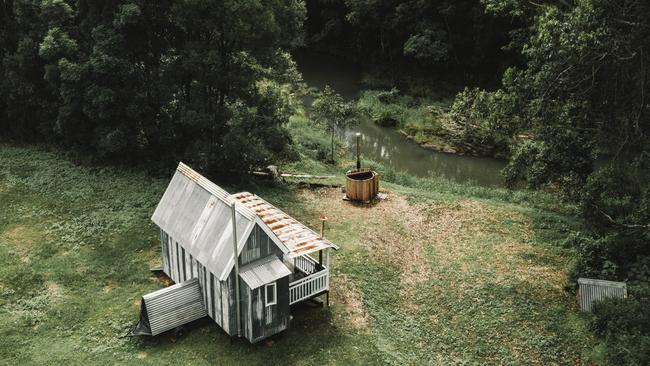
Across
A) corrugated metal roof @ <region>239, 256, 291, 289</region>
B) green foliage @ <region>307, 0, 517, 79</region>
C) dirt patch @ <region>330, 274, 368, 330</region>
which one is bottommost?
dirt patch @ <region>330, 274, 368, 330</region>

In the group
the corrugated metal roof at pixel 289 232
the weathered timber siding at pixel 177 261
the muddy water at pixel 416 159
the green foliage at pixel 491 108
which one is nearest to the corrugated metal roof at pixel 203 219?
the weathered timber siding at pixel 177 261

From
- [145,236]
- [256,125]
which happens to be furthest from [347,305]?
[256,125]

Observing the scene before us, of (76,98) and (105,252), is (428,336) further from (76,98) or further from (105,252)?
(76,98)

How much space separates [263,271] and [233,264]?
35.1 inches

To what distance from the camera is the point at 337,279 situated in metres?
18.7

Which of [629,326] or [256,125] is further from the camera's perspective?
[256,125]

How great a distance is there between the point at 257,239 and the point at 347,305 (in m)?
4.04

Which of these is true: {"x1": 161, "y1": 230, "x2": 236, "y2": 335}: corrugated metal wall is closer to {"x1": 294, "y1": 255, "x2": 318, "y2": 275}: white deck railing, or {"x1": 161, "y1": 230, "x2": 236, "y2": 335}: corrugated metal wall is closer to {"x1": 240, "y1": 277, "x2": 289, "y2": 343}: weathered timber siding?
{"x1": 240, "y1": 277, "x2": 289, "y2": 343}: weathered timber siding

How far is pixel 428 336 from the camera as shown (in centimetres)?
1675

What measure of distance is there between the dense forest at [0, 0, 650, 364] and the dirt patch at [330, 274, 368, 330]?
6799 millimetres

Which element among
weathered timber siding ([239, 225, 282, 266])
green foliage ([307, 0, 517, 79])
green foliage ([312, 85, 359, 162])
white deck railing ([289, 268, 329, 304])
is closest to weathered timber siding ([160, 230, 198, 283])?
weathered timber siding ([239, 225, 282, 266])

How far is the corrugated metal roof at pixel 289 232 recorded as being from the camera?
1602cm

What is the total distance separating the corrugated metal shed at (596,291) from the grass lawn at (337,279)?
0.51 m

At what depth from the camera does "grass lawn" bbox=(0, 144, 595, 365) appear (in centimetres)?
1559
